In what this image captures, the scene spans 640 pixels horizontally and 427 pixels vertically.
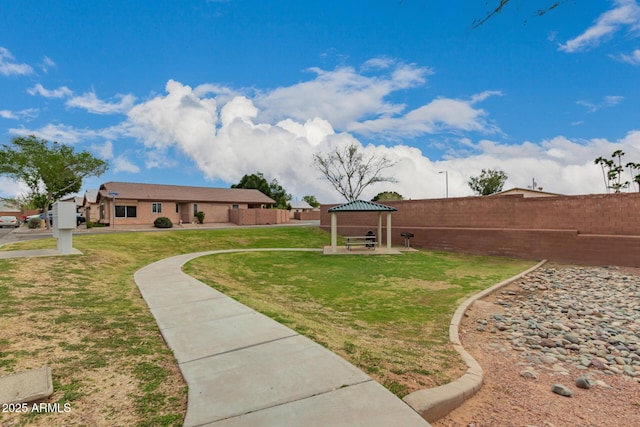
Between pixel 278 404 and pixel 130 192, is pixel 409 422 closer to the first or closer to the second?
pixel 278 404

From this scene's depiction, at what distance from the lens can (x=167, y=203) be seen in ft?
118

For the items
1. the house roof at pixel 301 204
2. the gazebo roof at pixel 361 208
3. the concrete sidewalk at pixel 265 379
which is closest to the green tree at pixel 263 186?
the house roof at pixel 301 204

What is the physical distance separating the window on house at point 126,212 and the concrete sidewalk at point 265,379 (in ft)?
103

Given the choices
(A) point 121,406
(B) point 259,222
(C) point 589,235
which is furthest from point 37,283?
(B) point 259,222

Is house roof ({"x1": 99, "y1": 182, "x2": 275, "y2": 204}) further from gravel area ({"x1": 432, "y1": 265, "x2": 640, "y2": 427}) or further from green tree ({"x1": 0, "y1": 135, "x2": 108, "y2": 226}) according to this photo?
gravel area ({"x1": 432, "y1": 265, "x2": 640, "y2": 427})

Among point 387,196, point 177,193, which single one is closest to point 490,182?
point 387,196

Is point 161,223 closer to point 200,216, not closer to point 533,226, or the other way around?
point 200,216

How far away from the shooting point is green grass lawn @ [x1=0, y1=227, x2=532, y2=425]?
134 inches

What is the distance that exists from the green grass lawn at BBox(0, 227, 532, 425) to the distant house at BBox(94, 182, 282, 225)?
18576 mm

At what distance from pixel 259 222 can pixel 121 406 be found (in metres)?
36.8

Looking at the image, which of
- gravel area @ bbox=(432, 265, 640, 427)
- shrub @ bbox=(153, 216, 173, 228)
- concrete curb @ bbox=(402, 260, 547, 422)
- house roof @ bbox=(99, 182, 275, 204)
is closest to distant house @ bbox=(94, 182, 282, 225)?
house roof @ bbox=(99, 182, 275, 204)

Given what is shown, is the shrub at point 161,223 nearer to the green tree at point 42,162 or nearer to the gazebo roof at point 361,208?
the green tree at point 42,162

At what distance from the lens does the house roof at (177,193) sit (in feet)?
111

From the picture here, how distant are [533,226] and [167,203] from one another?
107 feet
